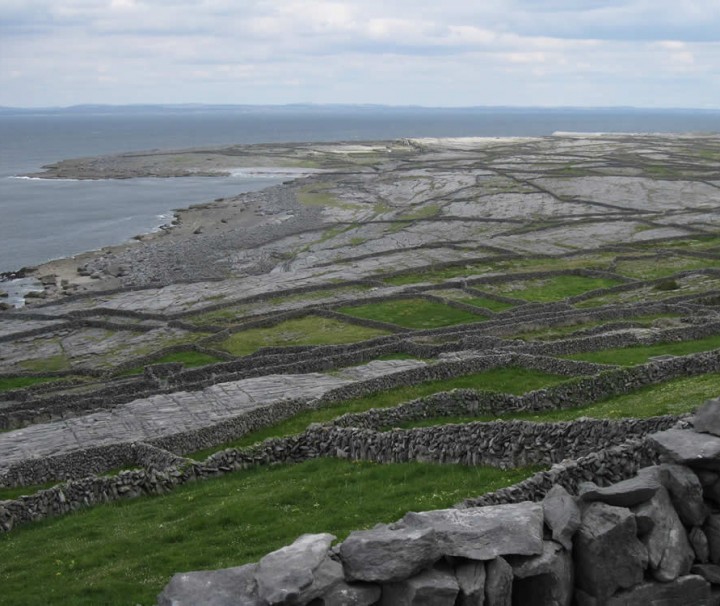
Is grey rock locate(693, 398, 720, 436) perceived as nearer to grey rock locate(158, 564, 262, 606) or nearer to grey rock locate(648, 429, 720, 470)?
grey rock locate(648, 429, 720, 470)

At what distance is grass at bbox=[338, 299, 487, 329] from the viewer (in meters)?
67.4

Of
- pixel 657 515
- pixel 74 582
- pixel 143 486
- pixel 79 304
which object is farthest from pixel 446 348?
pixel 79 304

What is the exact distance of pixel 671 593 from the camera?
13.8 metres

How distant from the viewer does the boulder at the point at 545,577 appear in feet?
43.1

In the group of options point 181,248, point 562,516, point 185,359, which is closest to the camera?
point 562,516

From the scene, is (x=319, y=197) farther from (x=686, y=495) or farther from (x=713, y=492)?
(x=686, y=495)

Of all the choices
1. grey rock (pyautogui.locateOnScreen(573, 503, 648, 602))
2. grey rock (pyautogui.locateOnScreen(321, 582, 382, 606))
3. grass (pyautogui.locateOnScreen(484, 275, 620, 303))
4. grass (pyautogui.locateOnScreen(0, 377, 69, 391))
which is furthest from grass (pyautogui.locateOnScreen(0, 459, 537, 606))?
grass (pyautogui.locateOnScreen(484, 275, 620, 303))

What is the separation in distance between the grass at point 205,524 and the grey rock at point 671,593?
23.7ft

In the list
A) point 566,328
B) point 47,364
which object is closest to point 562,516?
point 566,328

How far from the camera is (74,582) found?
20.2m

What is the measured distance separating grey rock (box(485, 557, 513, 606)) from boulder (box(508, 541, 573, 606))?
239 millimetres

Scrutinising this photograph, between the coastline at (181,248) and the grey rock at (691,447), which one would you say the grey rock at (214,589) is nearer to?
the grey rock at (691,447)

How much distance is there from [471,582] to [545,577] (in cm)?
125

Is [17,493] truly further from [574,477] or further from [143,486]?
[574,477]
